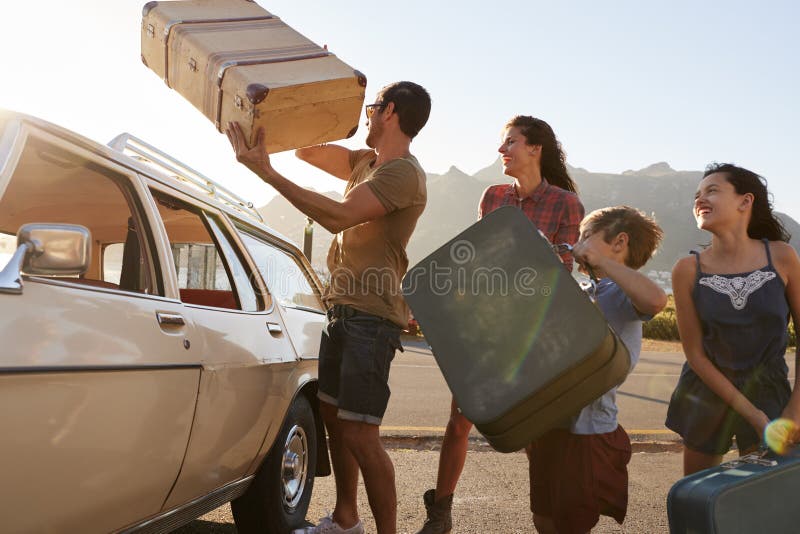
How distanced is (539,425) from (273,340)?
160cm

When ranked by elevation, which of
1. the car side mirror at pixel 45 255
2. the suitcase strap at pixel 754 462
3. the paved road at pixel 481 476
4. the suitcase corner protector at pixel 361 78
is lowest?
the paved road at pixel 481 476

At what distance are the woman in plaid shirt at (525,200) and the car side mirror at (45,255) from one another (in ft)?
6.47

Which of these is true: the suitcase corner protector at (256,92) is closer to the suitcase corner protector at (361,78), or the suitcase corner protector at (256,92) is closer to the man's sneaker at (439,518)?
the suitcase corner protector at (361,78)

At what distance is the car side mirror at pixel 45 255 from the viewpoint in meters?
1.69

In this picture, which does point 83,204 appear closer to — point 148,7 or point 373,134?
point 148,7

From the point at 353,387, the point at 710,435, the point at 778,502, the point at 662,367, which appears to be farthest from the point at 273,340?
the point at 662,367

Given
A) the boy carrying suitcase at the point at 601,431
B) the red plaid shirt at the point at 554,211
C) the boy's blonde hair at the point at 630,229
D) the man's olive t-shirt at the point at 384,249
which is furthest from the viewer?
the red plaid shirt at the point at 554,211

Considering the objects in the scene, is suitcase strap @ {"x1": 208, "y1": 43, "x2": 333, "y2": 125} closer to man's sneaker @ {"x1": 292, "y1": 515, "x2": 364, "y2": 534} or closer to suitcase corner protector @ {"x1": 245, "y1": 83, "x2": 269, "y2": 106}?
suitcase corner protector @ {"x1": 245, "y1": 83, "x2": 269, "y2": 106}

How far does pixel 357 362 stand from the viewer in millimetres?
2811

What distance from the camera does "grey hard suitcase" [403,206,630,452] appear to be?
1.85 meters

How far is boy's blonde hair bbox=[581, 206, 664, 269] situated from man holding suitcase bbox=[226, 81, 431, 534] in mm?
819

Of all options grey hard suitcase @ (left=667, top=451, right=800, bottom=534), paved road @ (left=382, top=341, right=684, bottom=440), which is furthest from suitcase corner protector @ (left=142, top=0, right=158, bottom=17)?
paved road @ (left=382, top=341, right=684, bottom=440)

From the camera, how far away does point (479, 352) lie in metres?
1.92

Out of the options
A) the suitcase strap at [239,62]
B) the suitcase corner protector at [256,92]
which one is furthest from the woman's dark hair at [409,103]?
the suitcase corner protector at [256,92]
